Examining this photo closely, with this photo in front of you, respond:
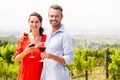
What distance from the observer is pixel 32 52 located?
3.48 metres

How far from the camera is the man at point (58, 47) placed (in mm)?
3092

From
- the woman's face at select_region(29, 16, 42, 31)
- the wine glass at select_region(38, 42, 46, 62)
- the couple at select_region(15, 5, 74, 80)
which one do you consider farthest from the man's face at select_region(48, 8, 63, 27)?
the woman's face at select_region(29, 16, 42, 31)

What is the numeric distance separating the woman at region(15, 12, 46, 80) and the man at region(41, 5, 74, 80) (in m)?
0.30

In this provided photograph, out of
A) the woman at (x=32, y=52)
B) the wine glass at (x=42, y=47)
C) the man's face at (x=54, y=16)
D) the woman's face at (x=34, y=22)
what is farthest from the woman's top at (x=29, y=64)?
the man's face at (x=54, y=16)

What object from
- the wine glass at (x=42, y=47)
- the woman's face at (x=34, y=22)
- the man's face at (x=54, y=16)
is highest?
the man's face at (x=54, y=16)

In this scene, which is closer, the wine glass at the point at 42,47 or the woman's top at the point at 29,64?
the wine glass at the point at 42,47

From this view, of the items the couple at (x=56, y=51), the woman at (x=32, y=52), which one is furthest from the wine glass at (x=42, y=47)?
the woman at (x=32, y=52)

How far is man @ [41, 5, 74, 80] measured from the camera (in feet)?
10.1

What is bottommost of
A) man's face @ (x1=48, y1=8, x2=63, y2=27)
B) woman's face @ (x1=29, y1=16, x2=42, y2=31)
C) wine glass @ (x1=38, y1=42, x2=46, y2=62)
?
wine glass @ (x1=38, y1=42, x2=46, y2=62)

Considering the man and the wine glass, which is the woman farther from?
the man

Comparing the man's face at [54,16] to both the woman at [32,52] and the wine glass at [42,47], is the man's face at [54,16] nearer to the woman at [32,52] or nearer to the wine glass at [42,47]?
the wine glass at [42,47]

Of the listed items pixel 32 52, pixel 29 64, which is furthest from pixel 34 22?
pixel 29 64

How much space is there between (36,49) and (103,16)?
169019 millimetres

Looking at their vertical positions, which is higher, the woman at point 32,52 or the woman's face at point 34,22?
the woman's face at point 34,22
